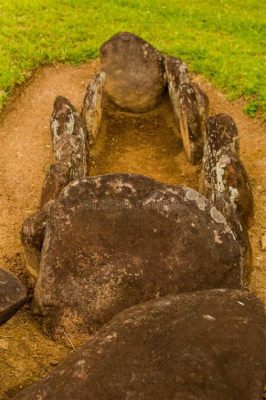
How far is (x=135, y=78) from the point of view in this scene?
11.1 m

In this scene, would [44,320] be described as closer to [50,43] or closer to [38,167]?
[38,167]

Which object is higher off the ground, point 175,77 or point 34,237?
point 175,77

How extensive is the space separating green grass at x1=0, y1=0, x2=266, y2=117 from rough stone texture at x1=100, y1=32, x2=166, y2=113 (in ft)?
4.35

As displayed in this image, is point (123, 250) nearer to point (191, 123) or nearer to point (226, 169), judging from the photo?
point (226, 169)

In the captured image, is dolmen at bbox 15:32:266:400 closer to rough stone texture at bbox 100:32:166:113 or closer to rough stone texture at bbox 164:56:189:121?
rough stone texture at bbox 164:56:189:121

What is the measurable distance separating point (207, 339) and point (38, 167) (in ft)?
17.9

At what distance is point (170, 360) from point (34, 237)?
292 cm

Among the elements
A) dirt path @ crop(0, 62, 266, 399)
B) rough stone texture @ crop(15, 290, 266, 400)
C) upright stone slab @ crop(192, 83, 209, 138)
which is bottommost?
dirt path @ crop(0, 62, 266, 399)

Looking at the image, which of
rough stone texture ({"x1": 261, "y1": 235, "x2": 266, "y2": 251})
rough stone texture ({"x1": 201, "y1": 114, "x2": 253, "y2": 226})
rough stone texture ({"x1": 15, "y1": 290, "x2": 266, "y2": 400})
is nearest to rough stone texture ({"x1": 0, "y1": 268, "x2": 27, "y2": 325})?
rough stone texture ({"x1": 15, "y1": 290, "x2": 266, "y2": 400})

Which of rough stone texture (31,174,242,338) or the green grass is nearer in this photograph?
rough stone texture (31,174,242,338)

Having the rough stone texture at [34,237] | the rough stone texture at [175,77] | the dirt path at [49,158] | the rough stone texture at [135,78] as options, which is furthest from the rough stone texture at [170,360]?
the rough stone texture at [135,78]

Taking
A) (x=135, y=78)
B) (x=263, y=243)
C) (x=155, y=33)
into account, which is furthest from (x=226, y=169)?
(x=155, y=33)

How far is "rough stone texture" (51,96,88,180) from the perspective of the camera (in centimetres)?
853

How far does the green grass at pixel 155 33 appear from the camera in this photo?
11984mm
